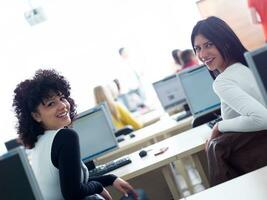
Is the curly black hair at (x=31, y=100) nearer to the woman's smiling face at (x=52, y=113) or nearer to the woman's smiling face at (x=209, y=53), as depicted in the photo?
the woman's smiling face at (x=52, y=113)

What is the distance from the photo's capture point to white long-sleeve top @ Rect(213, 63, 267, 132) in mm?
1935

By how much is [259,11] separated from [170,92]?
Answer: 1664 millimetres

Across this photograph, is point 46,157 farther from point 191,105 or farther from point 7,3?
point 7,3

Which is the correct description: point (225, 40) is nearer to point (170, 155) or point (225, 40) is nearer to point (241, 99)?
point (241, 99)

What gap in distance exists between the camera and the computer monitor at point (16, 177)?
162 centimetres

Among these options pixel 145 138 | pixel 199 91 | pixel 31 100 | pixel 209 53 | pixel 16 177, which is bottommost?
pixel 145 138

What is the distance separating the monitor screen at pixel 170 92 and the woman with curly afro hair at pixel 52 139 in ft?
9.07

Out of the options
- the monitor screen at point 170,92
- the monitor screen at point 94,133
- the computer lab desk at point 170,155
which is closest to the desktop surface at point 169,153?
the computer lab desk at point 170,155

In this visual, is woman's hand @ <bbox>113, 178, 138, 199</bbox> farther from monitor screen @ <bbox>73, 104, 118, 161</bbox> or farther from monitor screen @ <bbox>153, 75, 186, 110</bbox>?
monitor screen @ <bbox>153, 75, 186, 110</bbox>

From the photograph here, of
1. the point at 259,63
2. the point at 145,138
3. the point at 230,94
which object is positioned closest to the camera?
the point at 259,63

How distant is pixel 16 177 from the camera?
1630 mm

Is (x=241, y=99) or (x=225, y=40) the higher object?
(x=225, y=40)

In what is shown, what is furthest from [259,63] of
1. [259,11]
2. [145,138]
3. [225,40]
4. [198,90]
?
[145,138]

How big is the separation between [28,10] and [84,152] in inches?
180
